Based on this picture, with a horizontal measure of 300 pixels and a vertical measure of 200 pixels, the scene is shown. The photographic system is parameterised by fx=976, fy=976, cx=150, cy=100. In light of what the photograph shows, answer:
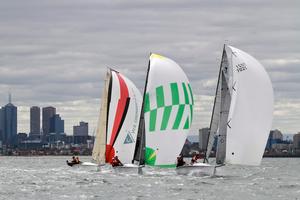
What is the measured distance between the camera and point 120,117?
232 feet

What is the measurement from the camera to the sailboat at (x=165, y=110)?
196ft

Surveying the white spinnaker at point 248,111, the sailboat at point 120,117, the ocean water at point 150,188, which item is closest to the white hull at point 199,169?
the ocean water at point 150,188

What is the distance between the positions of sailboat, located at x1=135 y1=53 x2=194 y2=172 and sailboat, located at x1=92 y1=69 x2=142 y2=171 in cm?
867

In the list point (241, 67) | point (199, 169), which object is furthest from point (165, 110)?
point (241, 67)

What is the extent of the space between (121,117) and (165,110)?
443 inches

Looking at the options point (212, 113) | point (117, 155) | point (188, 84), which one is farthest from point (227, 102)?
point (117, 155)

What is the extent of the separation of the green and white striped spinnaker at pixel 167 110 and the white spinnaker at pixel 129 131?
8882 mm

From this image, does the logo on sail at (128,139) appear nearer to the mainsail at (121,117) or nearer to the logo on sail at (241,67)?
the mainsail at (121,117)

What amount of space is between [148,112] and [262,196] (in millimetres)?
14764

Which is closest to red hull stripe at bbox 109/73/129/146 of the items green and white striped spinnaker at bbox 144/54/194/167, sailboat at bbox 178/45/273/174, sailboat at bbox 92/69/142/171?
sailboat at bbox 92/69/142/171

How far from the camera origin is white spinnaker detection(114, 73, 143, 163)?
69562 mm

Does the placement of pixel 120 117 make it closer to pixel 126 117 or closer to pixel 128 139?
pixel 126 117

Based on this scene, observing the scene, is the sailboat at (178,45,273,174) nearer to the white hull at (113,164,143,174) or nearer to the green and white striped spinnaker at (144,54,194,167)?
the green and white striped spinnaker at (144,54,194,167)

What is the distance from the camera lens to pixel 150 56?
2420 inches
